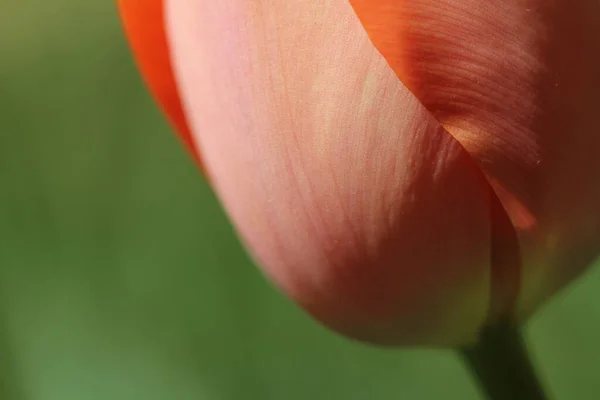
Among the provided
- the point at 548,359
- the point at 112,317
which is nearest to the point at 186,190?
the point at 112,317

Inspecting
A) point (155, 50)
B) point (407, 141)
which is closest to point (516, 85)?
point (407, 141)

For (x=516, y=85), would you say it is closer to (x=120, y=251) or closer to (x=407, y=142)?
(x=407, y=142)

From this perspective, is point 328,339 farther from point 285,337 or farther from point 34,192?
point 34,192

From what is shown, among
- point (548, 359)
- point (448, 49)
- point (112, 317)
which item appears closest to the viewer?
point (448, 49)

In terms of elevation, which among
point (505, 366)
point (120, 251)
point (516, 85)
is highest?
point (516, 85)

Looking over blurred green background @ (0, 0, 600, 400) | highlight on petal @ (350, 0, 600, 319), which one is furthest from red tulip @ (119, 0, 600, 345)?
blurred green background @ (0, 0, 600, 400)

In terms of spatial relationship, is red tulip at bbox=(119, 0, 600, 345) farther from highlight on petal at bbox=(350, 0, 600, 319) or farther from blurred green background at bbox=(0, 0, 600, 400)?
blurred green background at bbox=(0, 0, 600, 400)
